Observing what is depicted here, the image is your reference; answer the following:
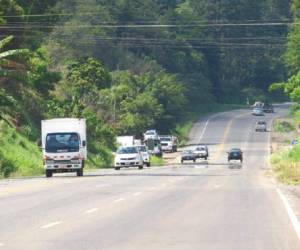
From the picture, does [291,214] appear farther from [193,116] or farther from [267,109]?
[267,109]

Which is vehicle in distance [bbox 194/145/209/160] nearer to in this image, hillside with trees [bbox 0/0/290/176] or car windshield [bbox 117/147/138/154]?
hillside with trees [bbox 0/0/290/176]

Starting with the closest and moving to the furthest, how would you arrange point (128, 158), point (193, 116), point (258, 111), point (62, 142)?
point (62, 142)
point (128, 158)
point (193, 116)
point (258, 111)

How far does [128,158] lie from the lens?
65938mm

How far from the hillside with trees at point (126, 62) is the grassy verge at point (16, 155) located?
0.16 metres

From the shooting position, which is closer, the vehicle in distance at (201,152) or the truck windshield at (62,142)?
→ the truck windshield at (62,142)

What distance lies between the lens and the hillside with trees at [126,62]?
243ft

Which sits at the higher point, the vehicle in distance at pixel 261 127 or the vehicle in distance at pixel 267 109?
the vehicle in distance at pixel 267 109

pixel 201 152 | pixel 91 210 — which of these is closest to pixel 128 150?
pixel 201 152

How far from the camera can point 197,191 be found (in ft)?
118

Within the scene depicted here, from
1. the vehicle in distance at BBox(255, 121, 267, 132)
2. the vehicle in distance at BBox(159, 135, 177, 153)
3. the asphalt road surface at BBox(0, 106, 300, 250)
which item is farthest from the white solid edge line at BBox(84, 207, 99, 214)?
the vehicle in distance at BBox(255, 121, 267, 132)

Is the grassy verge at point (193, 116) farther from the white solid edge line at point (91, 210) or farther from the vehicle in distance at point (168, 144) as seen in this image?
the white solid edge line at point (91, 210)

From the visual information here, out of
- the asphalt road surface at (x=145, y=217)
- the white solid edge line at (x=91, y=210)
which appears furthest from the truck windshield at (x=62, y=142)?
the white solid edge line at (x=91, y=210)

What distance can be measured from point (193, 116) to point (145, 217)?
→ 136m

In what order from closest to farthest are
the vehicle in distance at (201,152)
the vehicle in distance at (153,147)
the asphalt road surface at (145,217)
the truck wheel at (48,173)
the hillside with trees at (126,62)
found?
1. the asphalt road surface at (145,217)
2. the truck wheel at (48,173)
3. the hillside with trees at (126,62)
4. the vehicle in distance at (201,152)
5. the vehicle in distance at (153,147)
